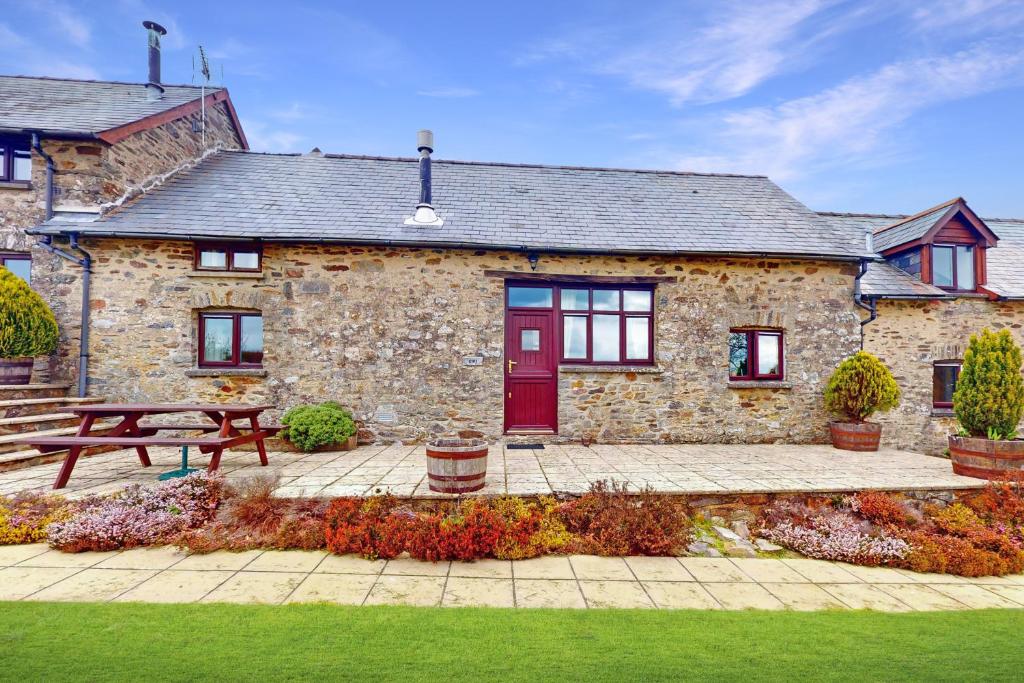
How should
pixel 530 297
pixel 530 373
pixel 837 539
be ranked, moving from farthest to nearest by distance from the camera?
pixel 530 297 < pixel 530 373 < pixel 837 539

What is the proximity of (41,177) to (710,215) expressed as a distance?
13.5 meters

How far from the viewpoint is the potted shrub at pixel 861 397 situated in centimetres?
760

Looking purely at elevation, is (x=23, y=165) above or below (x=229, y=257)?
above

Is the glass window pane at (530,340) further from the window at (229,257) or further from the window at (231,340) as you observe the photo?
the window at (229,257)

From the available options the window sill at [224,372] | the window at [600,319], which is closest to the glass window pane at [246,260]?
the window sill at [224,372]

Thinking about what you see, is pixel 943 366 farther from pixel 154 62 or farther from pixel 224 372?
pixel 154 62

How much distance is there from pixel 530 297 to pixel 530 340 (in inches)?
33.5

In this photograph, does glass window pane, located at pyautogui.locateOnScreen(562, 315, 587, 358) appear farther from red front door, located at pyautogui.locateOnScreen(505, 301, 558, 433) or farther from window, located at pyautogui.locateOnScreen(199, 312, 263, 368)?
window, located at pyautogui.locateOnScreen(199, 312, 263, 368)

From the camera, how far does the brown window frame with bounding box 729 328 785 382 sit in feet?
27.5

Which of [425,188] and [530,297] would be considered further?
[425,188]

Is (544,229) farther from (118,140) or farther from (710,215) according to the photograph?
(118,140)

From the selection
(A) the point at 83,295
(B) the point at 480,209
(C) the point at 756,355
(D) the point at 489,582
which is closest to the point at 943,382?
(C) the point at 756,355

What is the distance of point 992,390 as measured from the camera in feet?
18.9

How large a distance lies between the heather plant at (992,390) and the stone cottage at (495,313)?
232 centimetres
